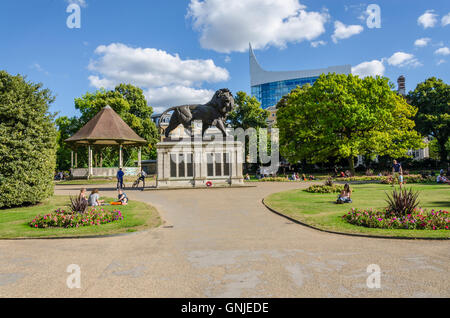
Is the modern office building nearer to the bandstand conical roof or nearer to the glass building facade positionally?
the glass building facade

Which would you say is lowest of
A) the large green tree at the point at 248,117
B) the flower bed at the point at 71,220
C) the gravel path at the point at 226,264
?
the gravel path at the point at 226,264

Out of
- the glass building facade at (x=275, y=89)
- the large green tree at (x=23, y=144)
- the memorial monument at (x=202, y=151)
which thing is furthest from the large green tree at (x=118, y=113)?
the glass building facade at (x=275, y=89)

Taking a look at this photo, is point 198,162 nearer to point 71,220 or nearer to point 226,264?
point 71,220

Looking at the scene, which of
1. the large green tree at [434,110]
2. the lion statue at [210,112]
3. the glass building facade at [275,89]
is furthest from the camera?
the glass building facade at [275,89]

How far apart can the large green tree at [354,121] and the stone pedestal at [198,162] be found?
15.9 metres

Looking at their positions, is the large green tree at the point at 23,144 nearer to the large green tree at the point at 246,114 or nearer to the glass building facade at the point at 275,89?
the large green tree at the point at 246,114

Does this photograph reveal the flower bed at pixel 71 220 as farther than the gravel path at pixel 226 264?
Yes

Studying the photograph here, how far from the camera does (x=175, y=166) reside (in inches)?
1013

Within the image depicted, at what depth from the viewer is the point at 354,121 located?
34.9 m

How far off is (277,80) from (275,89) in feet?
18.8

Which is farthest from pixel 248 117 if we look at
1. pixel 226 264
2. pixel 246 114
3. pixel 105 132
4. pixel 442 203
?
pixel 226 264

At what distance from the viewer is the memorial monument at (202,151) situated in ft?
83.5
